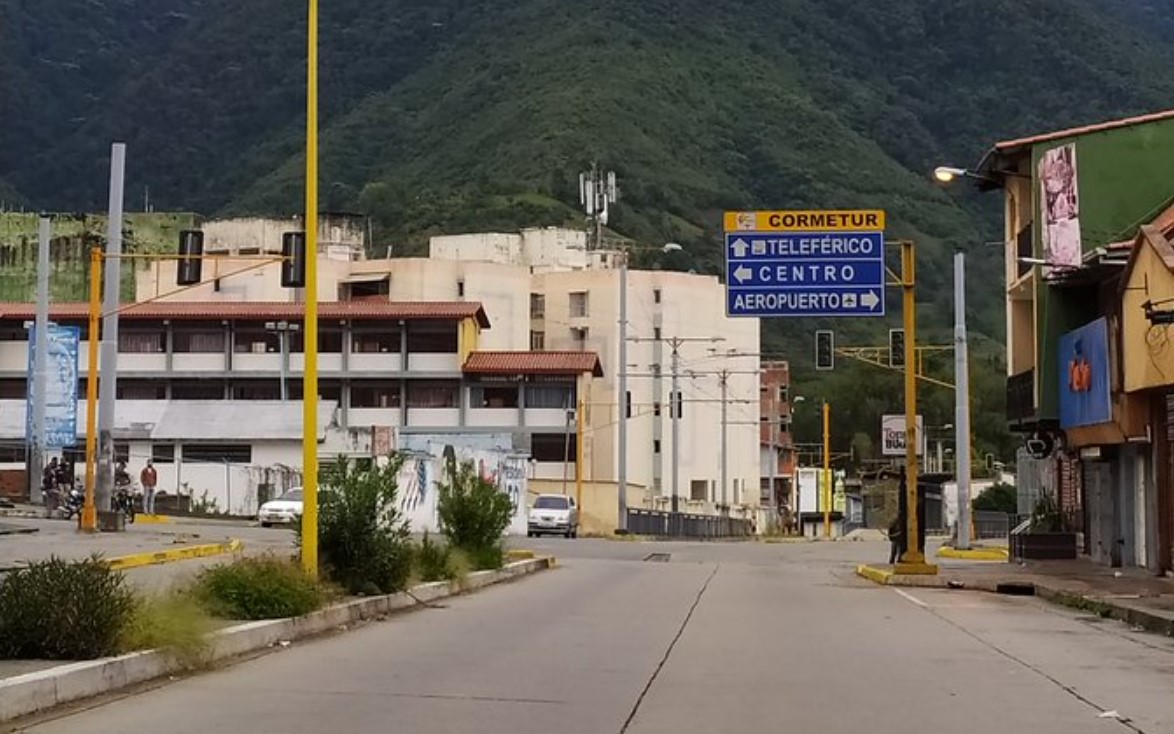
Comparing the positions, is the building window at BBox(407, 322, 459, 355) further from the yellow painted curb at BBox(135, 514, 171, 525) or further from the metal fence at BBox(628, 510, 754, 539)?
the yellow painted curb at BBox(135, 514, 171, 525)

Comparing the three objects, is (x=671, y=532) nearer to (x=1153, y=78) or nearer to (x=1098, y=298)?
(x=1098, y=298)

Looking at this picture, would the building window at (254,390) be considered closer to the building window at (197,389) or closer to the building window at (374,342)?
the building window at (197,389)

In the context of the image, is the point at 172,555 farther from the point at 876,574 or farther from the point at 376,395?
the point at 376,395

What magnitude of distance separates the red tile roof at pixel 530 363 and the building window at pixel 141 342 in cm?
1744

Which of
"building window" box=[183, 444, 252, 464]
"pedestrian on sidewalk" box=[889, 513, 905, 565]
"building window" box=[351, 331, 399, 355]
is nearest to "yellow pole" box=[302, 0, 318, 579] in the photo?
"pedestrian on sidewalk" box=[889, 513, 905, 565]

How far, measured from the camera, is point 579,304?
10369cm

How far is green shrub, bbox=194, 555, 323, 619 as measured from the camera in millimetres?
16531

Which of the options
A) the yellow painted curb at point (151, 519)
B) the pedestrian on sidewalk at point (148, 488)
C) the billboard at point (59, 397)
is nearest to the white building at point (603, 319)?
the pedestrian on sidewalk at point (148, 488)

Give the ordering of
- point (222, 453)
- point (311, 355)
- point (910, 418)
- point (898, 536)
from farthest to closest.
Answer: point (222, 453) < point (898, 536) < point (910, 418) < point (311, 355)

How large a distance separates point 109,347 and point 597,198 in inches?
3094

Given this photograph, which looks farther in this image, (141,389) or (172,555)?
(141,389)

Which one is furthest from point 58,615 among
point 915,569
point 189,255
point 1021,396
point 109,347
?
point 1021,396

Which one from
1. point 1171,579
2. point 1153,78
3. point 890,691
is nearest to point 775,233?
point 1171,579

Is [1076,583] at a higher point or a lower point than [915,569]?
lower
